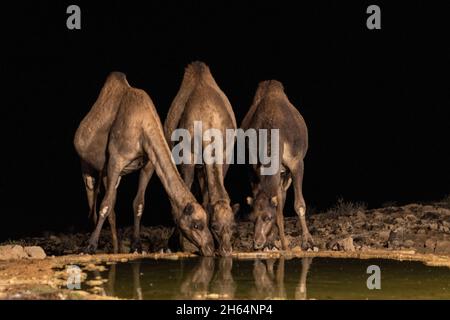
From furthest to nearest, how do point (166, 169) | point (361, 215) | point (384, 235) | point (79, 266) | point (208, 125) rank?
point (361, 215) < point (384, 235) < point (208, 125) < point (166, 169) < point (79, 266)

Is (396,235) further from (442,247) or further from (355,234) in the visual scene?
(442,247)

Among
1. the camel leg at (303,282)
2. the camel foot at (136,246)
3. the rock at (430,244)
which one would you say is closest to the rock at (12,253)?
the camel foot at (136,246)

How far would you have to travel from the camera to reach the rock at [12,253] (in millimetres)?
16844

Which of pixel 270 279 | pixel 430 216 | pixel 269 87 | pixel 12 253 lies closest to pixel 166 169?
pixel 12 253

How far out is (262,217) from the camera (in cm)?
1800

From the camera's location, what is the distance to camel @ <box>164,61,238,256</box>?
17.1 m

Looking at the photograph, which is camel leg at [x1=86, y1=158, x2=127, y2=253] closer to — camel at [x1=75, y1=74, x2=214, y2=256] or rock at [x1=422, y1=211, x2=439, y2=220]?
camel at [x1=75, y1=74, x2=214, y2=256]

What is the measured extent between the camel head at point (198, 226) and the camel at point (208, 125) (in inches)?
5.7

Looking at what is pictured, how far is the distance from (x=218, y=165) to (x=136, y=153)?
1.55m

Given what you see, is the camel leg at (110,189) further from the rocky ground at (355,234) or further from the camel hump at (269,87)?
the camel hump at (269,87)

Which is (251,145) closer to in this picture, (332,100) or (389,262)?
(389,262)

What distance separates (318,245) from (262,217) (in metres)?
1.91

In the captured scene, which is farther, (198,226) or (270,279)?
(198,226)

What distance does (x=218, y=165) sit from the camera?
18.2 meters
